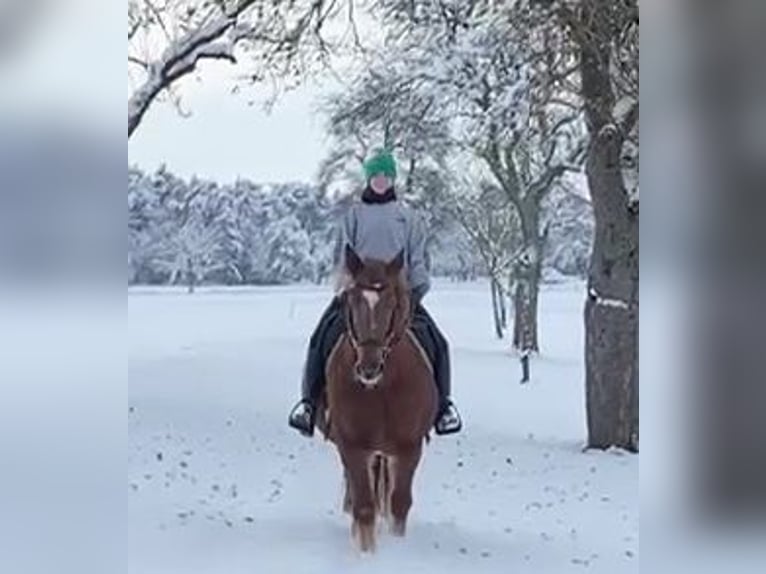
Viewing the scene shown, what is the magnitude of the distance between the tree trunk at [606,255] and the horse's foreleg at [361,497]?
1.52 ft

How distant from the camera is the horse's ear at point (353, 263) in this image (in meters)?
2.37

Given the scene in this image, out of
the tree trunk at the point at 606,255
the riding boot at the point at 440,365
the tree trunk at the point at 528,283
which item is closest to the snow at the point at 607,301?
the tree trunk at the point at 606,255

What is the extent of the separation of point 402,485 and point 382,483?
0.04 m

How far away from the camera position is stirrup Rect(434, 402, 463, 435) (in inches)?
94.3

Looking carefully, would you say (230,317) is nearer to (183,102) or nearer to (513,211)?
(183,102)

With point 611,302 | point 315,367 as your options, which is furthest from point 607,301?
point 315,367

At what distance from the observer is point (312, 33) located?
235 cm

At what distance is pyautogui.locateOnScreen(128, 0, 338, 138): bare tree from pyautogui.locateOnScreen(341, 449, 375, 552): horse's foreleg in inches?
31.2

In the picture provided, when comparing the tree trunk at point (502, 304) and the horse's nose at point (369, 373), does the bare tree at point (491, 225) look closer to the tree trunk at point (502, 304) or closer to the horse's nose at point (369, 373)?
the tree trunk at point (502, 304)

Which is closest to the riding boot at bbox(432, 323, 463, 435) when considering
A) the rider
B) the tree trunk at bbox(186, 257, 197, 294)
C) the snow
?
the rider

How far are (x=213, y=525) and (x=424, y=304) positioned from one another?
2.02ft

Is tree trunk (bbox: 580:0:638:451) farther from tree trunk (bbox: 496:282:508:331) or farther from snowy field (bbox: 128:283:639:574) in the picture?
tree trunk (bbox: 496:282:508:331)

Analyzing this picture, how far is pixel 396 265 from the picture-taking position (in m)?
2.38
